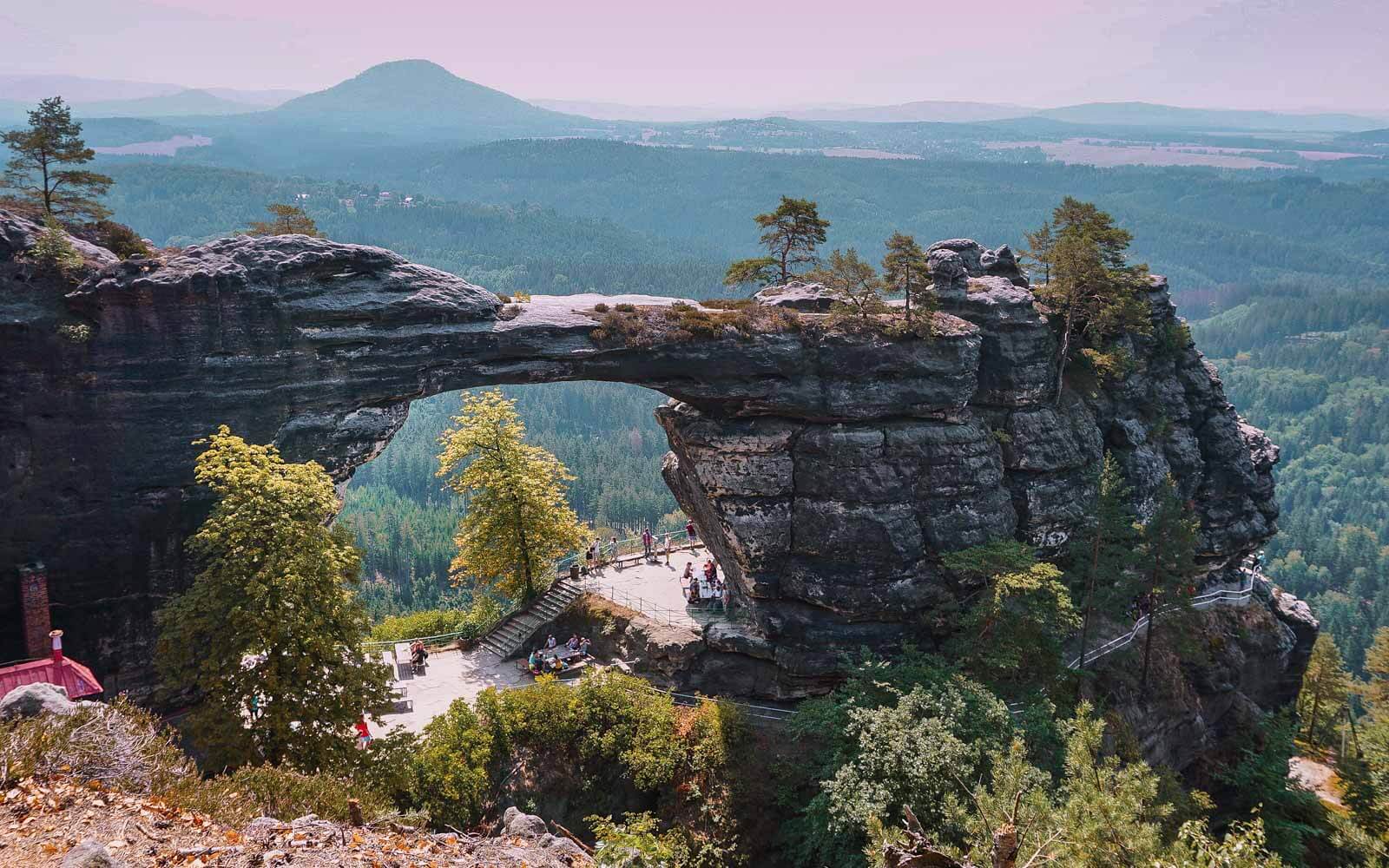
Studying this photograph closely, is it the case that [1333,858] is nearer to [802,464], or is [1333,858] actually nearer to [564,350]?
[802,464]

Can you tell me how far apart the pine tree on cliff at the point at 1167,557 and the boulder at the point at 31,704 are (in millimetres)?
39212

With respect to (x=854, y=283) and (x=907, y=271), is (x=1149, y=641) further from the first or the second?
(x=854, y=283)

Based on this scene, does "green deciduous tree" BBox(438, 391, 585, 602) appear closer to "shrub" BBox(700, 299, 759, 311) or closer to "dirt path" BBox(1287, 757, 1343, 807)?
"shrub" BBox(700, 299, 759, 311)

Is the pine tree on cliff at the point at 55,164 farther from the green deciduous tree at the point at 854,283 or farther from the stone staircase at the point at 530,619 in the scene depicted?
the green deciduous tree at the point at 854,283

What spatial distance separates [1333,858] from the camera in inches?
1586

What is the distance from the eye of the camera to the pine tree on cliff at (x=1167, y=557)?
40844 millimetres

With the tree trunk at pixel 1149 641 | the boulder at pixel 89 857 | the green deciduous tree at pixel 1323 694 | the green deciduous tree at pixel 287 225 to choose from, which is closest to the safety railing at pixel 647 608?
the tree trunk at pixel 1149 641

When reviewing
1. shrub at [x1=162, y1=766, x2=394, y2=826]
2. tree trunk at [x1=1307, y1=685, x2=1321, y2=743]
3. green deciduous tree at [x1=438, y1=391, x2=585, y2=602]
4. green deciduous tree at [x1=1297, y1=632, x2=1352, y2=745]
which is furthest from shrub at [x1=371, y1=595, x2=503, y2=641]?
tree trunk at [x1=1307, y1=685, x2=1321, y2=743]

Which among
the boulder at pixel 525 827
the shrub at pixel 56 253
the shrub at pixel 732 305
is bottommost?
the boulder at pixel 525 827

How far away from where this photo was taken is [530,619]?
44750mm

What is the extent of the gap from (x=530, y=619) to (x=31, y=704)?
25.1m

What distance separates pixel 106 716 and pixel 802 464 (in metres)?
26.5

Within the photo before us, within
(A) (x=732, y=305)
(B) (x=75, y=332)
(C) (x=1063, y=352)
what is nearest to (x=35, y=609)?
(B) (x=75, y=332)

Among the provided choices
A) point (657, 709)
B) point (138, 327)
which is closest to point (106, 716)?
point (138, 327)
